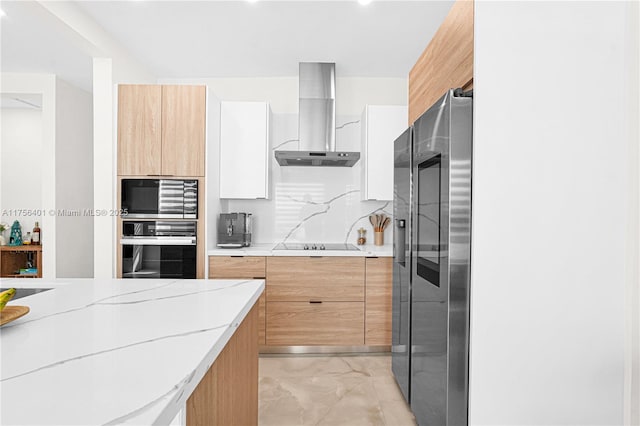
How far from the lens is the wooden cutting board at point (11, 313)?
99cm

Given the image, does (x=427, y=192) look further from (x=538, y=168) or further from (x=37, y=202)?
(x=37, y=202)

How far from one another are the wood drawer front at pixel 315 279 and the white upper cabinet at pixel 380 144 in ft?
2.34

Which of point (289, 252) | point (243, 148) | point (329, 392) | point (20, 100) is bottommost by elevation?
point (329, 392)

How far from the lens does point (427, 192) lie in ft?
6.36

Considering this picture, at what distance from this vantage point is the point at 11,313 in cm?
103

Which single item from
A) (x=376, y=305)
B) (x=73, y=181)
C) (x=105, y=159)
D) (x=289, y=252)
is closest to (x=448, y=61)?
(x=289, y=252)

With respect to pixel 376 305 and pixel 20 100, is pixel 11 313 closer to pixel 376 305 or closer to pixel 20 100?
pixel 376 305

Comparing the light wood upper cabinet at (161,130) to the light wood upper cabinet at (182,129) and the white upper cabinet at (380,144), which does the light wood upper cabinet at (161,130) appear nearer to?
the light wood upper cabinet at (182,129)

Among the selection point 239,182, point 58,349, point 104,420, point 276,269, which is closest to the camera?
point 104,420

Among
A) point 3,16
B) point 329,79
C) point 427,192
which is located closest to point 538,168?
point 427,192

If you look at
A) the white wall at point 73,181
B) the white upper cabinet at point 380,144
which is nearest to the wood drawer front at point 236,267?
the white upper cabinet at point 380,144

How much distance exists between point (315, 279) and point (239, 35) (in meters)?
2.06

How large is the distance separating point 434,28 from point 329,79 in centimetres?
106

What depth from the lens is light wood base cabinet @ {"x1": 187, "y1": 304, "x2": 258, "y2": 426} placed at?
0.98 m
